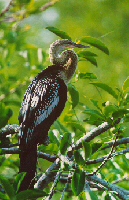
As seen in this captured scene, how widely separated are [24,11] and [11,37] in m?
0.24

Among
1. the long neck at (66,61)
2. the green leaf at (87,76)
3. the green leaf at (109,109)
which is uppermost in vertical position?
the long neck at (66,61)

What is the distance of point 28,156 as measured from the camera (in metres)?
1.52

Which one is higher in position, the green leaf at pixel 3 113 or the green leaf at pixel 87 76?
the green leaf at pixel 87 76

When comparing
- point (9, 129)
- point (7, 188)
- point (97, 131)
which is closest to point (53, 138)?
point (97, 131)

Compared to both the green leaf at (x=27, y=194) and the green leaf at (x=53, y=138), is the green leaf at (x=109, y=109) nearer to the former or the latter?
the green leaf at (x=53, y=138)

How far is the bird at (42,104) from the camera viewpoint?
1.51 metres

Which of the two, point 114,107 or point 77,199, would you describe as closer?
point 77,199

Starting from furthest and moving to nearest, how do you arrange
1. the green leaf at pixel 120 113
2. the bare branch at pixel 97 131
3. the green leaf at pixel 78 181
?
1. the bare branch at pixel 97 131
2. the green leaf at pixel 120 113
3. the green leaf at pixel 78 181

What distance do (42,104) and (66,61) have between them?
0.38m

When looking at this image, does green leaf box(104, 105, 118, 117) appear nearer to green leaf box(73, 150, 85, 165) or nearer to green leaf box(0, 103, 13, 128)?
green leaf box(73, 150, 85, 165)

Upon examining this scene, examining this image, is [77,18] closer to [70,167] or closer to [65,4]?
[65,4]

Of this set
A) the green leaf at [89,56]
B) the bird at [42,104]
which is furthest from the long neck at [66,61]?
the green leaf at [89,56]

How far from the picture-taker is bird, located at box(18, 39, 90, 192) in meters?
1.51

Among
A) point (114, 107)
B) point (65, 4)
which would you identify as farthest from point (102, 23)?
point (114, 107)
